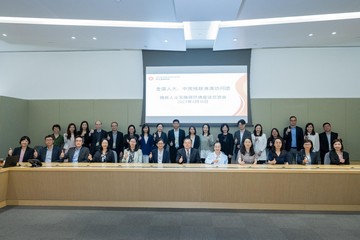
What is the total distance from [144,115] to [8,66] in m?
4.02

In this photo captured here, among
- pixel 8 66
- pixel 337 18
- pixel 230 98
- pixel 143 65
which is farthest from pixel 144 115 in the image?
pixel 337 18

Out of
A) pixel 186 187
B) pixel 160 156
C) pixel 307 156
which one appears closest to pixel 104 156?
pixel 160 156

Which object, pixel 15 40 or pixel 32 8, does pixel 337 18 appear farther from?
pixel 15 40

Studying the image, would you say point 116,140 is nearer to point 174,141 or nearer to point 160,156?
Answer: point 174,141

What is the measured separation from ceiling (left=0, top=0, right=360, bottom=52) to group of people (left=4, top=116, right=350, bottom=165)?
1.87 m

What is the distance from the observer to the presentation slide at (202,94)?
6477 mm

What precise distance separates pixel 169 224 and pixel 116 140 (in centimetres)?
337

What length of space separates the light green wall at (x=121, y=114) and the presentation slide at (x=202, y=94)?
412 mm

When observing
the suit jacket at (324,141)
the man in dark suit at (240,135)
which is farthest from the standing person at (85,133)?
the suit jacket at (324,141)

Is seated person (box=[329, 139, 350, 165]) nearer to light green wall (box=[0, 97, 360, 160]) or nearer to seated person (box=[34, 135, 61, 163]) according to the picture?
light green wall (box=[0, 97, 360, 160])

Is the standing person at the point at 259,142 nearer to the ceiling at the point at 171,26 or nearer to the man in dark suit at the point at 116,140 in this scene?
the ceiling at the point at 171,26

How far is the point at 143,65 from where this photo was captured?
21.9 feet

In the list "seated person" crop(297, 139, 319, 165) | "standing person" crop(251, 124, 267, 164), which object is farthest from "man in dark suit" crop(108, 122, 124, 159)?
"seated person" crop(297, 139, 319, 165)

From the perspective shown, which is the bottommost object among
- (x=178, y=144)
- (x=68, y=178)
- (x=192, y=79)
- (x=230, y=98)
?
(x=68, y=178)
